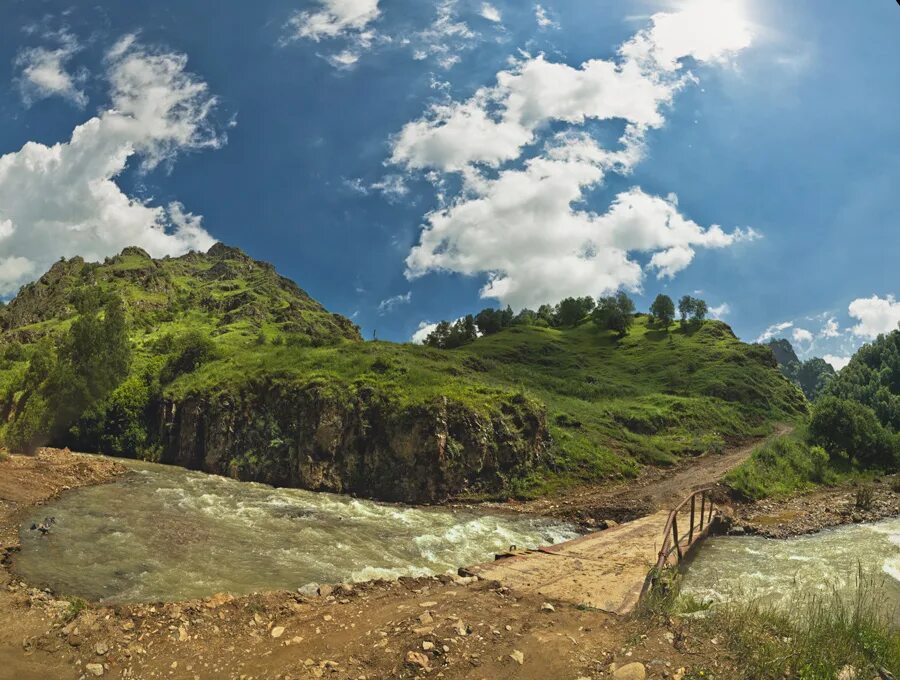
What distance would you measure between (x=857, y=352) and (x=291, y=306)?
518 ft

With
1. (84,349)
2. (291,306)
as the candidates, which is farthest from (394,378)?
(291,306)

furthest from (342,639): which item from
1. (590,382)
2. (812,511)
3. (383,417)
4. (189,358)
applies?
(590,382)

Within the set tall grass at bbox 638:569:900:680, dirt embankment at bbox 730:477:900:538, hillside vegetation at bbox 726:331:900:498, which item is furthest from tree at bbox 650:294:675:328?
tall grass at bbox 638:569:900:680

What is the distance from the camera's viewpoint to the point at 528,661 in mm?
8844

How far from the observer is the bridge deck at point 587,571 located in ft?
41.5

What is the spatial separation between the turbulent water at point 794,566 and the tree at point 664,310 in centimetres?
12290

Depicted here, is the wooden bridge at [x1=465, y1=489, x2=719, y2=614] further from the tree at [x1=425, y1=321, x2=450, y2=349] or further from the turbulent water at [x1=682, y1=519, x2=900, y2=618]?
the tree at [x1=425, y1=321, x2=450, y2=349]

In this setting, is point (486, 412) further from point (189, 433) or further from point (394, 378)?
point (189, 433)

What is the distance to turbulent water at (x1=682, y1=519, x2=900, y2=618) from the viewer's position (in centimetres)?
1702

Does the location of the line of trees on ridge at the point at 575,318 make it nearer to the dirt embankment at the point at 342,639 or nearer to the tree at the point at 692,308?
the tree at the point at 692,308

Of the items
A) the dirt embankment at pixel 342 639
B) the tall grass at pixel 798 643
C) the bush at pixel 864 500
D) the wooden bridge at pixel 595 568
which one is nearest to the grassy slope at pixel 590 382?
the bush at pixel 864 500

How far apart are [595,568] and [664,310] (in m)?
142

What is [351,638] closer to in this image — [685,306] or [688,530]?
[688,530]

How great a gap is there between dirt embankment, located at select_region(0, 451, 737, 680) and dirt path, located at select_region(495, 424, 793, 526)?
21128 millimetres
